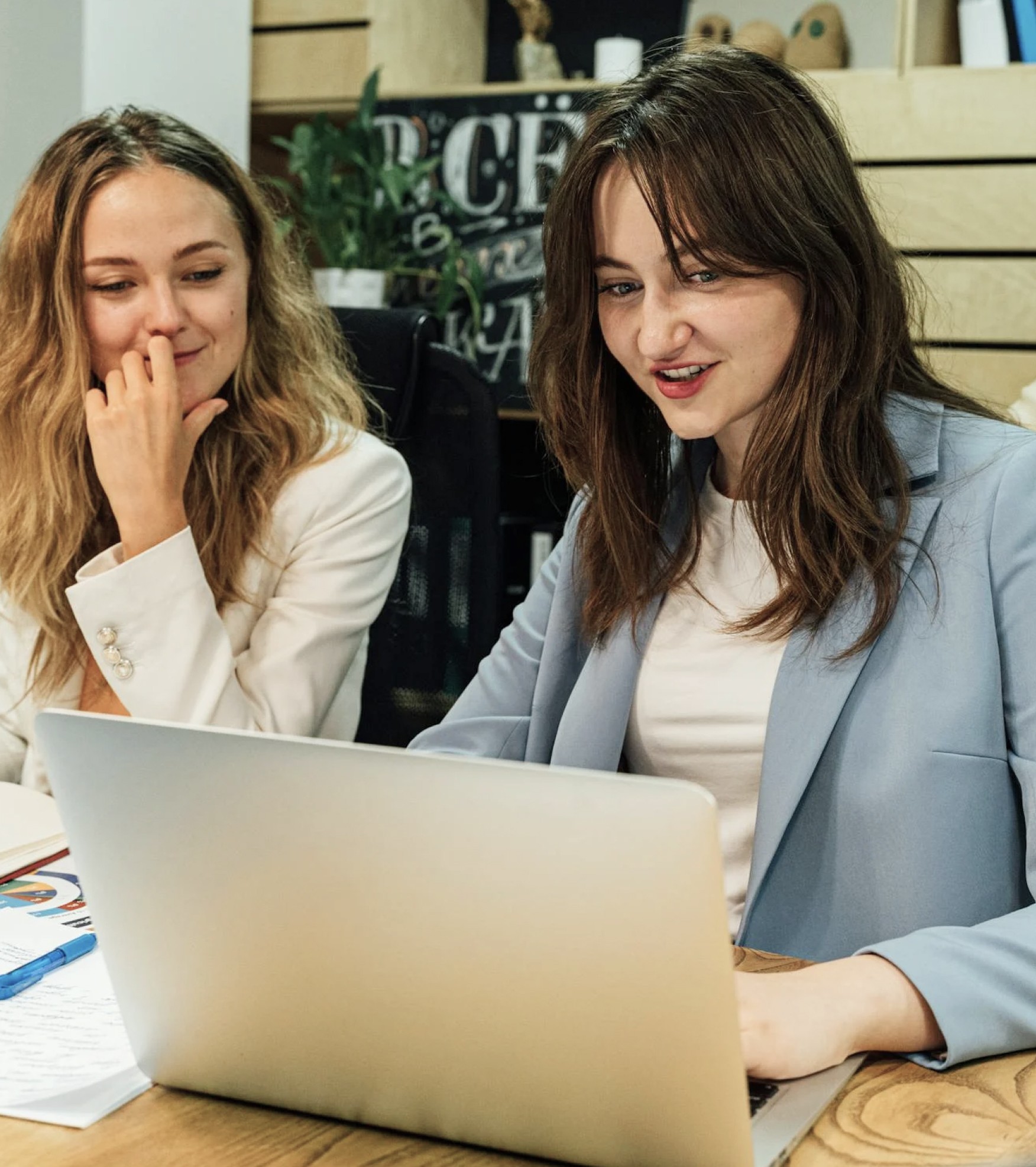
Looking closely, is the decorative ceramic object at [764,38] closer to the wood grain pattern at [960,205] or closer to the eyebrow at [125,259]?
the wood grain pattern at [960,205]

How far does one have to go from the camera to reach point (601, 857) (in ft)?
2.02

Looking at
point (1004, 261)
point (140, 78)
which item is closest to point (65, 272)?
point (140, 78)

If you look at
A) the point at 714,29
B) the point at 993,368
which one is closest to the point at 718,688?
the point at 993,368

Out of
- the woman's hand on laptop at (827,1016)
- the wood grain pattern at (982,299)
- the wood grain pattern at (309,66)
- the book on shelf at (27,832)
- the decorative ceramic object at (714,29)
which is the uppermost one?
the decorative ceramic object at (714,29)

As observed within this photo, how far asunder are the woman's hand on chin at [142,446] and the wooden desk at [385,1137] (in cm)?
91

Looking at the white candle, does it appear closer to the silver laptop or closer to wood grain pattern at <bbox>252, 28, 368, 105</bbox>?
wood grain pattern at <bbox>252, 28, 368, 105</bbox>

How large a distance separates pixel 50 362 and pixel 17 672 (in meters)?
0.37

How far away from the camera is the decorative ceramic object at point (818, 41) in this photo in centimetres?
312

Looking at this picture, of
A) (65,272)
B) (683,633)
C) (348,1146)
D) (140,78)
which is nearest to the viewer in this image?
(348,1146)

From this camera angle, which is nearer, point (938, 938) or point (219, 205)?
point (938, 938)

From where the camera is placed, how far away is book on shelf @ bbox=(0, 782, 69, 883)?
115 centimetres

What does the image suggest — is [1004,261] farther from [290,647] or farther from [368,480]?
[290,647]

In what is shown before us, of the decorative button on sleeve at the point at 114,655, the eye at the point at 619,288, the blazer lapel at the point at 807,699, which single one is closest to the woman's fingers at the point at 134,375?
the decorative button on sleeve at the point at 114,655

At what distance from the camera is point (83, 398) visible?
5.53 feet
